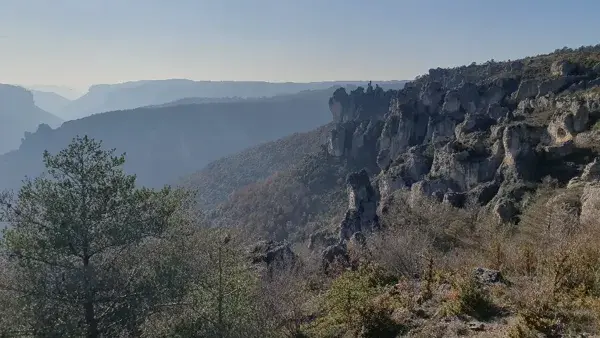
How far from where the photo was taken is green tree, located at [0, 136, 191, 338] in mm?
11773

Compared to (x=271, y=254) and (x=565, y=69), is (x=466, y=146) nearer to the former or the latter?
(x=565, y=69)

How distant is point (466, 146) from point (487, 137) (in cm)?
264

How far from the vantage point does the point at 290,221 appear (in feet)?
318

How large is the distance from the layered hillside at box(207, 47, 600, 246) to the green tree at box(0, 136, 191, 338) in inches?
996

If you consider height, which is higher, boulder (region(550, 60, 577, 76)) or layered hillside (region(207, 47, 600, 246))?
boulder (region(550, 60, 577, 76))

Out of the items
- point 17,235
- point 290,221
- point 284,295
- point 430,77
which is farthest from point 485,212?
point 430,77

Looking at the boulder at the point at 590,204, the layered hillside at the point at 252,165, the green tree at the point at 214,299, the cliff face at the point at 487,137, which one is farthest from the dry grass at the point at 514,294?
the layered hillside at the point at 252,165

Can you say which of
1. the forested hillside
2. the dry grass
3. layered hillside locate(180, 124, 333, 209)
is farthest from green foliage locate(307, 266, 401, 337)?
layered hillside locate(180, 124, 333, 209)

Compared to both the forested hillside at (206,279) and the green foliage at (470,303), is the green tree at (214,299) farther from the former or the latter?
the green foliage at (470,303)

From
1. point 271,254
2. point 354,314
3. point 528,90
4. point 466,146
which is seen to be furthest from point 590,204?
point 528,90

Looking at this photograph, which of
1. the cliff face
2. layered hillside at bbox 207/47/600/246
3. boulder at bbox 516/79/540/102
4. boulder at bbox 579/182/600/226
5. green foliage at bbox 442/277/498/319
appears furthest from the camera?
boulder at bbox 516/79/540/102

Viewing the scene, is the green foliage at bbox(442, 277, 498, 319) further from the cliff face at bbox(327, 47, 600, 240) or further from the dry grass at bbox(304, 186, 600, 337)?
the cliff face at bbox(327, 47, 600, 240)

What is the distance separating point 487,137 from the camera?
5322cm

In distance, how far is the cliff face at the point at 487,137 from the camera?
4025cm
